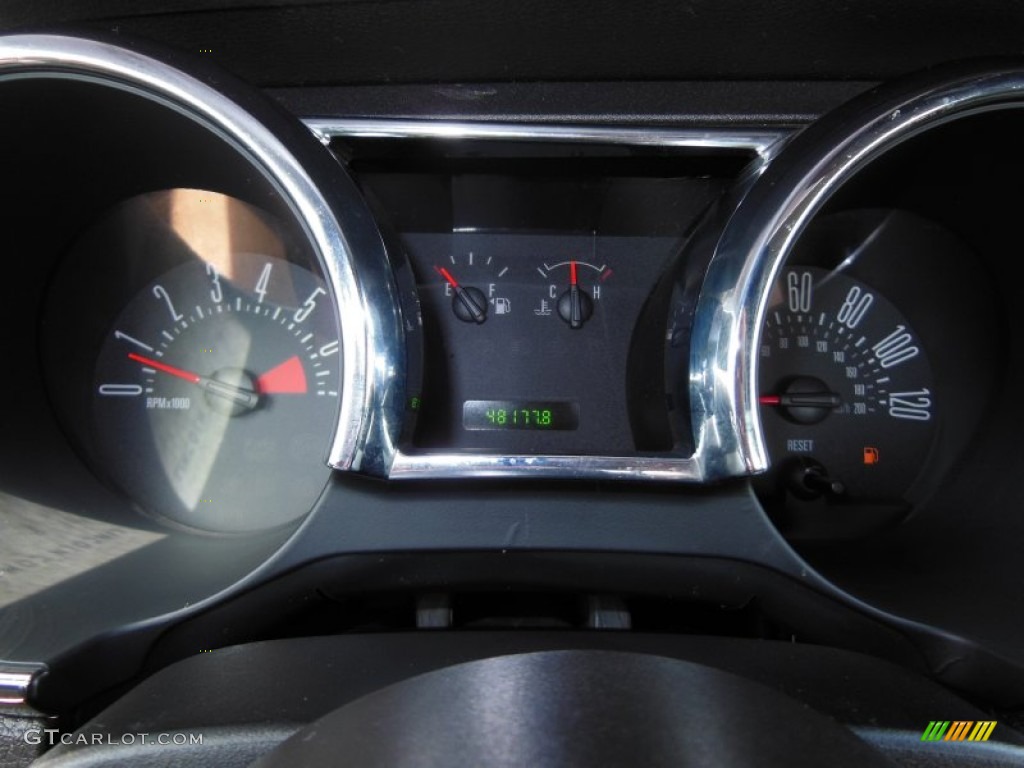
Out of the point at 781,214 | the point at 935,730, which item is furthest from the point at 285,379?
the point at 935,730

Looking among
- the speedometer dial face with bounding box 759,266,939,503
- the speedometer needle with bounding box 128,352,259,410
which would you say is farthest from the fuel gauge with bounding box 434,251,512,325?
the speedometer dial face with bounding box 759,266,939,503

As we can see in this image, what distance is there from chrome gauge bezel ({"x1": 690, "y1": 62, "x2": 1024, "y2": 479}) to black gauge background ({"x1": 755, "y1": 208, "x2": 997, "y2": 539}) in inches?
13.7

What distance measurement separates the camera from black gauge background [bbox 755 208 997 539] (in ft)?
5.25

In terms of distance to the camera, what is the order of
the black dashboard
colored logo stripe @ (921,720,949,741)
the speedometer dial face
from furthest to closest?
the speedometer dial face
the black dashboard
colored logo stripe @ (921,720,949,741)

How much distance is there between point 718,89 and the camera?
1.39 m

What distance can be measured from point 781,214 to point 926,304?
55cm

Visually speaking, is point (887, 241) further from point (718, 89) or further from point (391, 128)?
point (391, 128)

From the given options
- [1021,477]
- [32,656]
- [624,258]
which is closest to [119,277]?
[32,656]

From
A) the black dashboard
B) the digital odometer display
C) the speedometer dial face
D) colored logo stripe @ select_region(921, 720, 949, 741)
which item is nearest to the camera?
colored logo stripe @ select_region(921, 720, 949, 741)

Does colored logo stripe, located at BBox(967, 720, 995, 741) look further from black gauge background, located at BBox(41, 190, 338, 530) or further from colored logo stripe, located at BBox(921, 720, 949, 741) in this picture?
black gauge background, located at BBox(41, 190, 338, 530)

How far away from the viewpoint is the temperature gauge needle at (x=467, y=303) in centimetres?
152

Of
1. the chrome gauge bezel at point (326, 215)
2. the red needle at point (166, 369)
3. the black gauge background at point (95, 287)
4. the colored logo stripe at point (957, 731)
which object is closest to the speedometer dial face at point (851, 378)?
the colored logo stripe at point (957, 731)

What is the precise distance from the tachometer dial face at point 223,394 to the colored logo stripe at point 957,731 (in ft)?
3.18

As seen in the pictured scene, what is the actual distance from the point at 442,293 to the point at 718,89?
1.77ft
